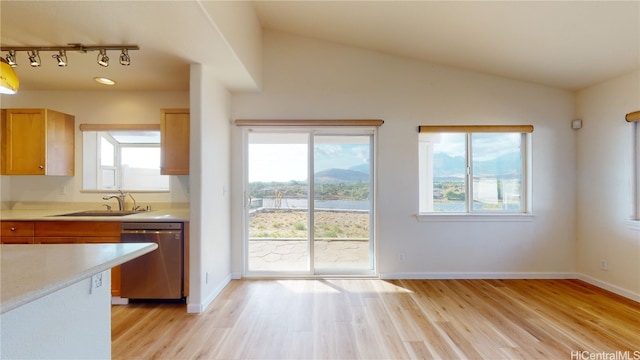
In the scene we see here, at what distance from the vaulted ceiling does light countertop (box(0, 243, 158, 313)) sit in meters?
1.54

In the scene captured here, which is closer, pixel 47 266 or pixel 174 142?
pixel 47 266

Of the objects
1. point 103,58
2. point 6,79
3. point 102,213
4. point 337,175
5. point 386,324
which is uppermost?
point 103,58

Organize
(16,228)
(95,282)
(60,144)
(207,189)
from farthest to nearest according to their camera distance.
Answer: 1. (60,144)
2. (207,189)
3. (16,228)
4. (95,282)

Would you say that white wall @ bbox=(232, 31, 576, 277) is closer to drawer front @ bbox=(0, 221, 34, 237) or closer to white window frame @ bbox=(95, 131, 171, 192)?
white window frame @ bbox=(95, 131, 171, 192)

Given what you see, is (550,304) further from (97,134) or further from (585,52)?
(97,134)

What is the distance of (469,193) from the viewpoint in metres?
3.64

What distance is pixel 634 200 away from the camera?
2977 millimetres

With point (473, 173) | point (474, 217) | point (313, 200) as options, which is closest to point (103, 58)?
point (313, 200)

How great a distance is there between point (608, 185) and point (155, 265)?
5.17m

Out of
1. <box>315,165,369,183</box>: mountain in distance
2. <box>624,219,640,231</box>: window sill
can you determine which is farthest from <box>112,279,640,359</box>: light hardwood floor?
<box>315,165,369,183</box>: mountain in distance

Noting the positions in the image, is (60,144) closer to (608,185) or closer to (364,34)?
(364,34)

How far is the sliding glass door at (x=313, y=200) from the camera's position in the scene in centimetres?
363

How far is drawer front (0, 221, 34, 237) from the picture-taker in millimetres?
2672

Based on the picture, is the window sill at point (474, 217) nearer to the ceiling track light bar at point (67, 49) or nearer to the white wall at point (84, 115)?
the white wall at point (84, 115)
